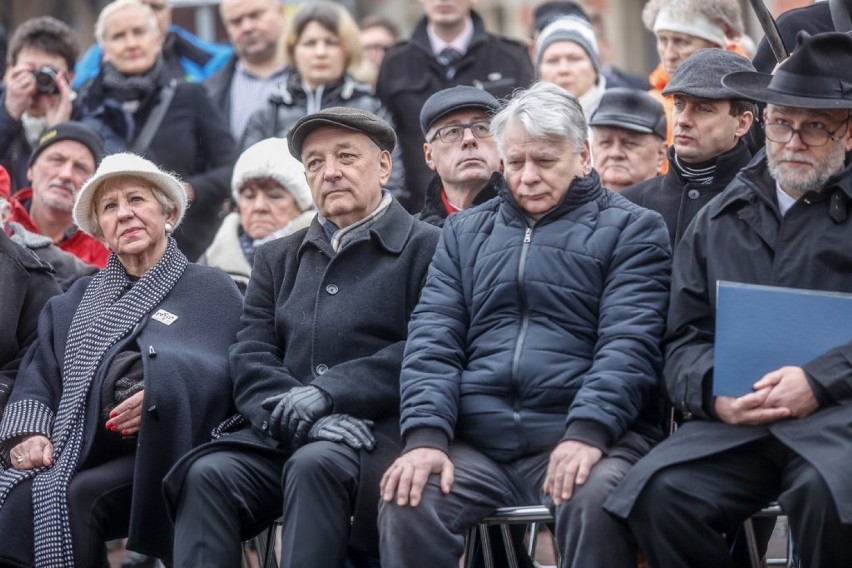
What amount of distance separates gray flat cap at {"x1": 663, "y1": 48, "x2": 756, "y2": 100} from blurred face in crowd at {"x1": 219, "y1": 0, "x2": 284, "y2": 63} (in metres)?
4.00

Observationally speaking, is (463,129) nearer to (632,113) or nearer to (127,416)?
(632,113)

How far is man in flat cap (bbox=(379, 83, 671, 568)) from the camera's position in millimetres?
5594

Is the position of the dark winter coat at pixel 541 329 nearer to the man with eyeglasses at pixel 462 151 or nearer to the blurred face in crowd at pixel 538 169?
the blurred face in crowd at pixel 538 169

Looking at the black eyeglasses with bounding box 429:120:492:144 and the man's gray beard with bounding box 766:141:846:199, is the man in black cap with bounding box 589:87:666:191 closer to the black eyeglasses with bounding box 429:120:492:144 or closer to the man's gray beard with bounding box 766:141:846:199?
the black eyeglasses with bounding box 429:120:492:144

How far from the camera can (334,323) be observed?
639 cm

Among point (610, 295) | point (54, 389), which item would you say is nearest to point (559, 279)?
point (610, 295)

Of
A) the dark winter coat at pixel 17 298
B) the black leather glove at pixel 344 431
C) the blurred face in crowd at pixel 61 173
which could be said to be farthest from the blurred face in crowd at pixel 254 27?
the black leather glove at pixel 344 431

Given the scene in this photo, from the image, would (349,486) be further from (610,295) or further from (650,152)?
(650,152)

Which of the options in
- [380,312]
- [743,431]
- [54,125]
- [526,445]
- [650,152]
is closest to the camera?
[743,431]

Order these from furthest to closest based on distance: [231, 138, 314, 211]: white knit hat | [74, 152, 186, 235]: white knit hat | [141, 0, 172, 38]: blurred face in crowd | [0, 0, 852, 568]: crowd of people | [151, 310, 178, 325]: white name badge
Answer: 1. [141, 0, 172, 38]: blurred face in crowd
2. [231, 138, 314, 211]: white knit hat
3. [74, 152, 186, 235]: white knit hat
4. [151, 310, 178, 325]: white name badge
5. [0, 0, 852, 568]: crowd of people

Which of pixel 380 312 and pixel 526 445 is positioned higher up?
pixel 380 312

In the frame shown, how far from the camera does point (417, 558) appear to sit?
→ 5586mm

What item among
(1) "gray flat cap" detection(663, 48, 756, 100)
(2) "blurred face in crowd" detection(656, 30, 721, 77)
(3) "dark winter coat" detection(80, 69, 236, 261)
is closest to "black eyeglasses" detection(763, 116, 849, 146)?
(1) "gray flat cap" detection(663, 48, 756, 100)

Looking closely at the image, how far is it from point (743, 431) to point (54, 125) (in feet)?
15.6
